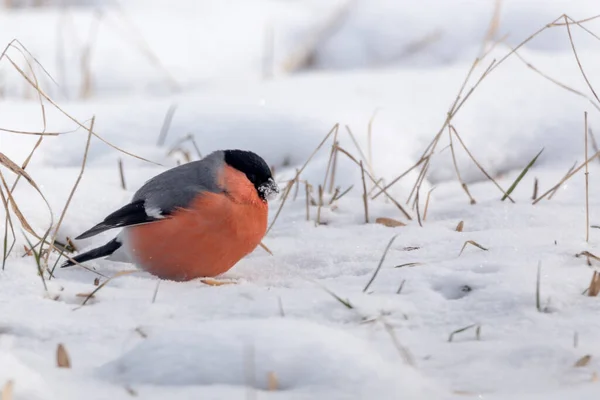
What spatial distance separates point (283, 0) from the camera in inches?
337

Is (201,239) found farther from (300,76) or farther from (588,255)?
(300,76)

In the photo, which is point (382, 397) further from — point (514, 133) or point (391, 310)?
point (514, 133)

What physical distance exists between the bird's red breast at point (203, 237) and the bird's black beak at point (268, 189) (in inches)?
3.7

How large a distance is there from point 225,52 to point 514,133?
12.0 feet

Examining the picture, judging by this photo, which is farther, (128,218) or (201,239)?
(128,218)

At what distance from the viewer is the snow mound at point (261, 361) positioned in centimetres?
186

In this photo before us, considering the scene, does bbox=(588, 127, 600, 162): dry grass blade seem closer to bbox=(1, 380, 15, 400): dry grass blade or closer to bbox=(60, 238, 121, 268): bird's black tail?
bbox=(60, 238, 121, 268): bird's black tail

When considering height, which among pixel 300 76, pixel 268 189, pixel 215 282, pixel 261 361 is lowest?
pixel 215 282

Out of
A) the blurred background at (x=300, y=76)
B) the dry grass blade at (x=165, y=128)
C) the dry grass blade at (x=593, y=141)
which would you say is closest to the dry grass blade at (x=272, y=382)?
the blurred background at (x=300, y=76)

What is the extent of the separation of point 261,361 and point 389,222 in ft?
4.80

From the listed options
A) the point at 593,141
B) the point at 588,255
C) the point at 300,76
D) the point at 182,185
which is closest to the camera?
the point at 588,255

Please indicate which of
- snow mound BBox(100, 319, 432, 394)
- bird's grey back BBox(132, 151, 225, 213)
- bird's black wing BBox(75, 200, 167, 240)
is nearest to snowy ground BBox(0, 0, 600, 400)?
snow mound BBox(100, 319, 432, 394)

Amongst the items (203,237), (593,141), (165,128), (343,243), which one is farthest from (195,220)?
(593,141)

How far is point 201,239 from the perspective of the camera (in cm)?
279
